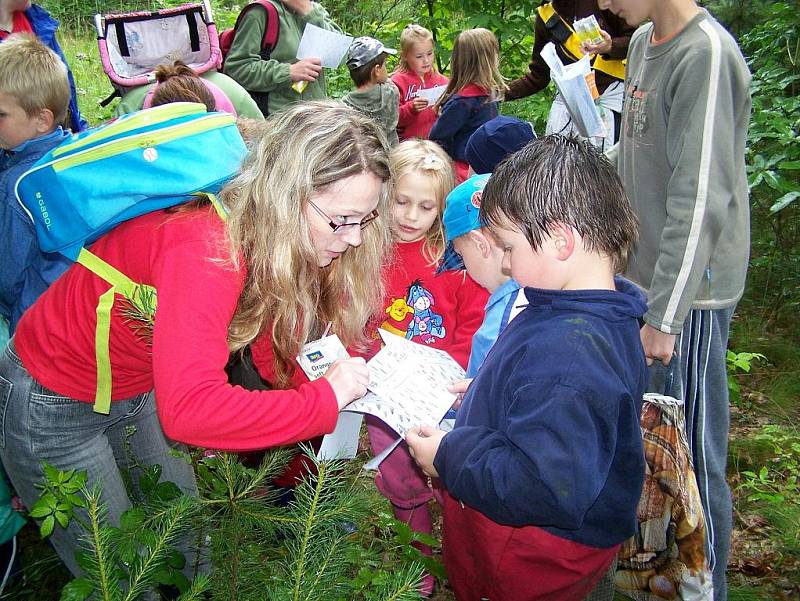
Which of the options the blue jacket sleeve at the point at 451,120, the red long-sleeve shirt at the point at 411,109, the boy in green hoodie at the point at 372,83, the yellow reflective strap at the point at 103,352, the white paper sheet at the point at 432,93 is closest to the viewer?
the yellow reflective strap at the point at 103,352

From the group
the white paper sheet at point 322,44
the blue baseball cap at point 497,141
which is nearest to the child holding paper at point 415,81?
the white paper sheet at point 322,44

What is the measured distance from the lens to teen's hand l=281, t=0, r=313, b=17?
456cm

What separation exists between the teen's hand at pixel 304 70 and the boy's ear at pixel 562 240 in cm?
335

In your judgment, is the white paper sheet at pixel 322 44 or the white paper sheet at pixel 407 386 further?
the white paper sheet at pixel 322 44

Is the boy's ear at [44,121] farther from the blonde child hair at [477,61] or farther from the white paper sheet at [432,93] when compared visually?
the white paper sheet at [432,93]

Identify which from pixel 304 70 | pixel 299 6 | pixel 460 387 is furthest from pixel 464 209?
pixel 299 6

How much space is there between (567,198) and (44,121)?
2.43 metres

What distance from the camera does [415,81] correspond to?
232 inches

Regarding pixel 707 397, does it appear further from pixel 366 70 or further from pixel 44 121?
pixel 366 70

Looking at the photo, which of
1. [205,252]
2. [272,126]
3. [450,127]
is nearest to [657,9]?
[272,126]

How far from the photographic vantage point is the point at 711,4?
222 inches

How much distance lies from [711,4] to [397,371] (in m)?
5.16

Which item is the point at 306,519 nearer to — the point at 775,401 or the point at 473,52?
the point at 775,401

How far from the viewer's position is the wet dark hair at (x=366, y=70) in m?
5.25
